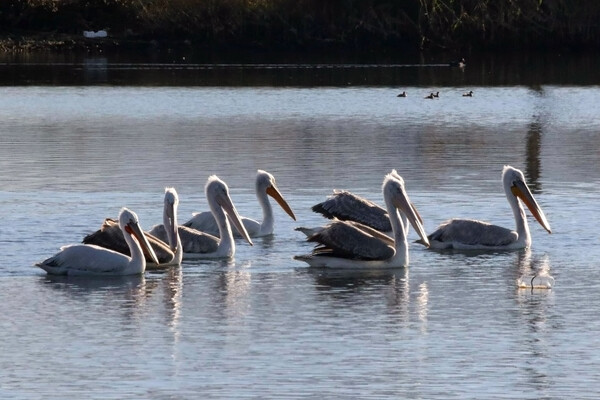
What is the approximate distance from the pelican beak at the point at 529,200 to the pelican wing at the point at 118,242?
119 inches

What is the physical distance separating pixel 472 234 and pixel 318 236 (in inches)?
54.7

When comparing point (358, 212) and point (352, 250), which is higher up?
point (358, 212)

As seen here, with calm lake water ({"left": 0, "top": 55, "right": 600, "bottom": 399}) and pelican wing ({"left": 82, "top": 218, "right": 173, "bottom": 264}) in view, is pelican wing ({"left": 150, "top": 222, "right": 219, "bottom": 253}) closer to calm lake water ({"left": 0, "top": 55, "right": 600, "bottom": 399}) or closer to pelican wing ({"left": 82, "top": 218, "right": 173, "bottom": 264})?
calm lake water ({"left": 0, "top": 55, "right": 600, "bottom": 399})

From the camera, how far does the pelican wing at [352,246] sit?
35.3 feet

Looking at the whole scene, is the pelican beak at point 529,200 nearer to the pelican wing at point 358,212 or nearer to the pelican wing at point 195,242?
the pelican wing at point 358,212

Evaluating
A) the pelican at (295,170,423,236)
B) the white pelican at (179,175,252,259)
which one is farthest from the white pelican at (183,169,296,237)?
the white pelican at (179,175,252,259)

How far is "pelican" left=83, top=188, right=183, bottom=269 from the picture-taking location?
1088cm

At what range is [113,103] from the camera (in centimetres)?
2922

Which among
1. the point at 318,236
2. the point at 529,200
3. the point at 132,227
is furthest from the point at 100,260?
the point at 529,200

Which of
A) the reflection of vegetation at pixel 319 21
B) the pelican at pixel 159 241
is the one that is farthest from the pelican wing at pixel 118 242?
the reflection of vegetation at pixel 319 21

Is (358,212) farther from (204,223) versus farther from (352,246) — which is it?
(352,246)

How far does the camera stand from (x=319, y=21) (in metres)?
49.0

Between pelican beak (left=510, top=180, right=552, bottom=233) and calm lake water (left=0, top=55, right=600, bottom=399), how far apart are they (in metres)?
0.18

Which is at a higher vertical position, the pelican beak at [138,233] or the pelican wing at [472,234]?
the pelican beak at [138,233]
